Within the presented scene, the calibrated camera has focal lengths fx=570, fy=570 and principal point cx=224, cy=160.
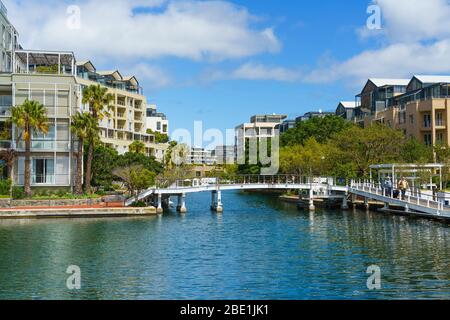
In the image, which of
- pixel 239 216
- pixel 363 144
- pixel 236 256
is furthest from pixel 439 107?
pixel 236 256

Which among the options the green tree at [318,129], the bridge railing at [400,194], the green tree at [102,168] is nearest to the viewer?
the bridge railing at [400,194]

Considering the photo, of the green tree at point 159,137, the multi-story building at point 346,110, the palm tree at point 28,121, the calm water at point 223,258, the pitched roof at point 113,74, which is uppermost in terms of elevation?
the pitched roof at point 113,74

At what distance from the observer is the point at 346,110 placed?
115625 mm

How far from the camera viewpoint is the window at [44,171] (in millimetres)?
59594

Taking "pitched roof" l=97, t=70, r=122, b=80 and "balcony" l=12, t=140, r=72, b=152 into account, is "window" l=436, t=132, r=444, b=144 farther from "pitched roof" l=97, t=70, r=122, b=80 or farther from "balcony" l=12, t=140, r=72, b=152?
"pitched roof" l=97, t=70, r=122, b=80

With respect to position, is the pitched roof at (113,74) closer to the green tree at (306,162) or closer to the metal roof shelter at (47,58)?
the metal roof shelter at (47,58)

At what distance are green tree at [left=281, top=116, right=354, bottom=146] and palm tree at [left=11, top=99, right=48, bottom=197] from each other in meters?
57.7

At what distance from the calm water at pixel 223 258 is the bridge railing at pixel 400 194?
5.97 feet

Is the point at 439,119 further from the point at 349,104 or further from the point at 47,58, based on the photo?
the point at 47,58

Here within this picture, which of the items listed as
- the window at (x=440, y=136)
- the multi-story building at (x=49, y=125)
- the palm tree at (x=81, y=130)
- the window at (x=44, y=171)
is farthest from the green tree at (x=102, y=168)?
the window at (x=440, y=136)

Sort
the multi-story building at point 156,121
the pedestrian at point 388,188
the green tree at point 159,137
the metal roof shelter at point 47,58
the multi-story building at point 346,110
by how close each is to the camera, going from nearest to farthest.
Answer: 1. the pedestrian at point 388,188
2. the metal roof shelter at point 47,58
3. the multi-story building at point 346,110
4. the green tree at point 159,137
5. the multi-story building at point 156,121

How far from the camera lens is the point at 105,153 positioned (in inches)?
2717
